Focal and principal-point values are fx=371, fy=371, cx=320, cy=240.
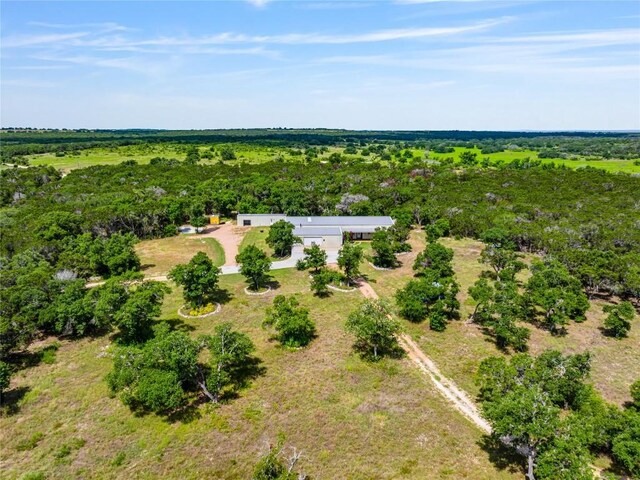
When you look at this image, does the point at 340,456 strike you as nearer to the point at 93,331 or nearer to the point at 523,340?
the point at 523,340

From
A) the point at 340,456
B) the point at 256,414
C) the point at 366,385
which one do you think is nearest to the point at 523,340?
the point at 366,385

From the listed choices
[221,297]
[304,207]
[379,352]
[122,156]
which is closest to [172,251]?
[221,297]

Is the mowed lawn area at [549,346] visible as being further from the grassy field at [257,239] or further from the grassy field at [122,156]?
the grassy field at [122,156]

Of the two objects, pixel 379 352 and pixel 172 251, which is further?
pixel 172 251

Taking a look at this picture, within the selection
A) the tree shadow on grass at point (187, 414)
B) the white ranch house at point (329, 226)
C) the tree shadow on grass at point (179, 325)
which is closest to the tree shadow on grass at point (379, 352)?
the tree shadow on grass at point (187, 414)

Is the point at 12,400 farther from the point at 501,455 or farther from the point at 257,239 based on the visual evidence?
the point at 257,239

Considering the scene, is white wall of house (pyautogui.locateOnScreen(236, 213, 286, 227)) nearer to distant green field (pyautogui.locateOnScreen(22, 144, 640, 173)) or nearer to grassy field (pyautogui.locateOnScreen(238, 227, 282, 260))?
grassy field (pyautogui.locateOnScreen(238, 227, 282, 260))

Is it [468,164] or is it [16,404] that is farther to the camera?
[468,164]
